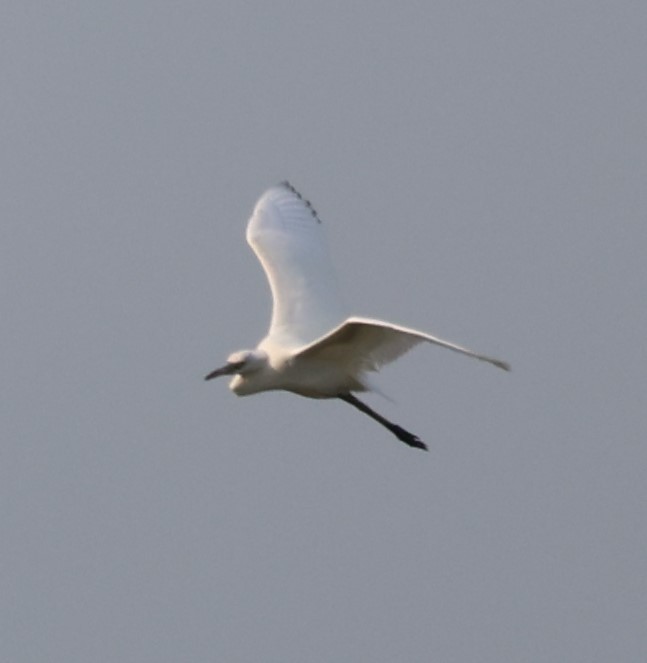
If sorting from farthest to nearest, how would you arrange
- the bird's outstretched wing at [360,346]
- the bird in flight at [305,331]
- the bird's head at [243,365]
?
the bird's head at [243,365] < the bird in flight at [305,331] < the bird's outstretched wing at [360,346]

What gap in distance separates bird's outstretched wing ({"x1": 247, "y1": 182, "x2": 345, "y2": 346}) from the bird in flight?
0.4 inches

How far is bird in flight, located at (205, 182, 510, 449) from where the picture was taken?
27.8 metres

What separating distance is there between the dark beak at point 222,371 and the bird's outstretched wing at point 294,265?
882 mm

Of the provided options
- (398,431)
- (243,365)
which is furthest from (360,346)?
(398,431)

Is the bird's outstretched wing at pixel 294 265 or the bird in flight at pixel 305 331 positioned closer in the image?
the bird in flight at pixel 305 331

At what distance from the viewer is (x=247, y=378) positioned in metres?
29.5

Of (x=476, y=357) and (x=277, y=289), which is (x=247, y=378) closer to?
(x=277, y=289)

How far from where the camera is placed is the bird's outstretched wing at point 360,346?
88.9 feet

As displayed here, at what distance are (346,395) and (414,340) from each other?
236cm

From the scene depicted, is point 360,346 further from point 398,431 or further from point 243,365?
point 398,431

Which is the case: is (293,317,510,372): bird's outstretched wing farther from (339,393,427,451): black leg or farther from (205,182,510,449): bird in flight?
(339,393,427,451): black leg

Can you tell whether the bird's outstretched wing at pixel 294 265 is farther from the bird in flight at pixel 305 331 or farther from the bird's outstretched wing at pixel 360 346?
the bird's outstretched wing at pixel 360 346

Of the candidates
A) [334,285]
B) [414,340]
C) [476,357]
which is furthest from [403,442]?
[476,357]

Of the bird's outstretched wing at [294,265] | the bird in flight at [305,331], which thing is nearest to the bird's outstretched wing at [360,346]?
the bird in flight at [305,331]
